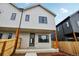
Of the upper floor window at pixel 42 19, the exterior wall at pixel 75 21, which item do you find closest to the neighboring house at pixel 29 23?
the upper floor window at pixel 42 19

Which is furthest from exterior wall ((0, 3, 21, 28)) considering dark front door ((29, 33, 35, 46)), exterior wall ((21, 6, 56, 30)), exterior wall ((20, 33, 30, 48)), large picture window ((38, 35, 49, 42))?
large picture window ((38, 35, 49, 42))

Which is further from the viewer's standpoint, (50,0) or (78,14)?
(78,14)

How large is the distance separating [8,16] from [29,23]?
181 centimetres

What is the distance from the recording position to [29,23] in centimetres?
681

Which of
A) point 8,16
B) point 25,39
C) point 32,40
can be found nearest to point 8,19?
point 8,16

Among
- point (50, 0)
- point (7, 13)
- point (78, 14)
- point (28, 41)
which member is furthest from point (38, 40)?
point (78, 14)

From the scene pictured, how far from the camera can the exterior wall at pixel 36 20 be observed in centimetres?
673

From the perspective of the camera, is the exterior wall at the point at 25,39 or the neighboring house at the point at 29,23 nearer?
the neighboring house at the point at 29,23

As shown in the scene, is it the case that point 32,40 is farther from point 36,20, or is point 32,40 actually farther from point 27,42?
point 36,20

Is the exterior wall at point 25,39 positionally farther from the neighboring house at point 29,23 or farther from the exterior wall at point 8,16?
the exterior wall at point 8,16

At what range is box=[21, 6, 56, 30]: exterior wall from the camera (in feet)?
22.1

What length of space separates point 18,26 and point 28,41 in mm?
1747

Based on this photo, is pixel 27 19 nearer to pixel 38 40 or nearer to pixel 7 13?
pixel 7 13

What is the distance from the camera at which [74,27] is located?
8211 mm
